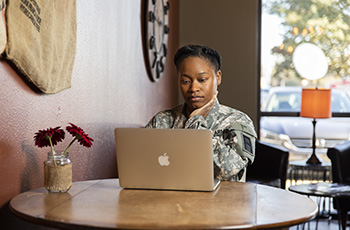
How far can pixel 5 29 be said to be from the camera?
5.77 ft

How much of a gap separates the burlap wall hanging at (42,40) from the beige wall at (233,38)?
3.77 metres

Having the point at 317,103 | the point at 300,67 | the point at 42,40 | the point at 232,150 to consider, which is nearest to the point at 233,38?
the point at 300,67

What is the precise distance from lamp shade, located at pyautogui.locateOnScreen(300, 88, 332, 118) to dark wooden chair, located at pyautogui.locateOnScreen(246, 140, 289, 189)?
0.53 metres

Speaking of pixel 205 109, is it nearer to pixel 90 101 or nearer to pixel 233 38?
pixel 90 101

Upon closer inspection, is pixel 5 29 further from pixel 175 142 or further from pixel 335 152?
pixel 335 152

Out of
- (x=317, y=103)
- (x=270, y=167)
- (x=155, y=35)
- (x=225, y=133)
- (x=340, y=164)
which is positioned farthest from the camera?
(x=317, y=103)

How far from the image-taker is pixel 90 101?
104 inches

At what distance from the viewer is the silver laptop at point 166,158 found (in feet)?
5.86

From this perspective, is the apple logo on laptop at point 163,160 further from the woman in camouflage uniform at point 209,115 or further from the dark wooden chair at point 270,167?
the dark wooden chair at point 270,167

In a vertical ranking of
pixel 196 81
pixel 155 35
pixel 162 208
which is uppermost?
pixel 155 35

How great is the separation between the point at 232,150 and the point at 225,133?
13cm

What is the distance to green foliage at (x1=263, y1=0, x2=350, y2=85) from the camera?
19.2ft

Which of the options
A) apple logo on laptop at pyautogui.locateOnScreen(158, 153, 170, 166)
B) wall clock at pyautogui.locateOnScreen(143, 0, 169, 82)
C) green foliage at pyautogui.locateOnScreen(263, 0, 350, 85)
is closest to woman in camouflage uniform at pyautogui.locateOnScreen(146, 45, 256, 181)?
apple logo on laptop at pyautogui.locateOnScreen(158, 153, 170, 166)

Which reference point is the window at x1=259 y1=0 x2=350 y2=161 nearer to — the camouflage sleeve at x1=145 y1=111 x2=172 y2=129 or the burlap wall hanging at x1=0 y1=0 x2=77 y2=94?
the camouflage sleeve at x1=145 y1=111 x2=172 y2=129
